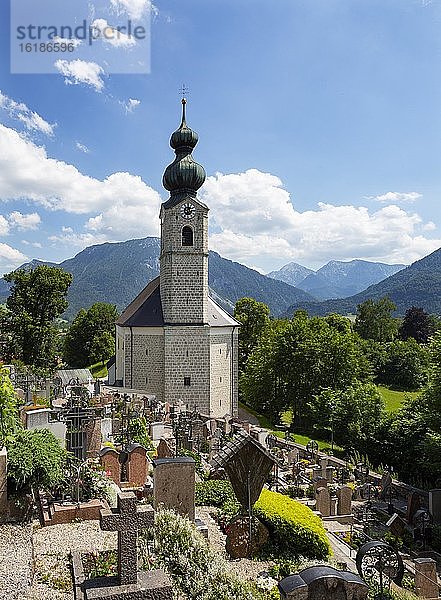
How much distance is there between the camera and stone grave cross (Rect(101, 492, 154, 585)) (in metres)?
5.94

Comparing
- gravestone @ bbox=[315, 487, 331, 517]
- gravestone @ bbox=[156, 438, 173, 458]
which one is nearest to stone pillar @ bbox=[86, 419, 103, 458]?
gravestone @ bbox=[156, 438, 173, 458]

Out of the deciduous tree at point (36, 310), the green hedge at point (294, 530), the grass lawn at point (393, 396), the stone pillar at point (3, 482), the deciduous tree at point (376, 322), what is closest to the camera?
the green hedge at point (294, 530)

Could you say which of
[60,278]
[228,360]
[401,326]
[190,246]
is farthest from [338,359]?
[401,326]

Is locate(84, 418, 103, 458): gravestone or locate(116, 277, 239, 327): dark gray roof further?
locate(116, 277, 239, 327): dark gray roof

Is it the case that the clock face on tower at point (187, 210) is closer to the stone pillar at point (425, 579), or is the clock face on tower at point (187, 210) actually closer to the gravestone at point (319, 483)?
the gravestone at point (319, 483)

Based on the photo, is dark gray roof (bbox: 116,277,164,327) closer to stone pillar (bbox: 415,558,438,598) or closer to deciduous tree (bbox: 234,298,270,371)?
deciduous tree (bbox: 234,298,270,371)

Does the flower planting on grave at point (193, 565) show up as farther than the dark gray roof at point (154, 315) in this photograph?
No

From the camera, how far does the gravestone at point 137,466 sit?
12.2 metres

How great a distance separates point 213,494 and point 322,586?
6151 millimetres

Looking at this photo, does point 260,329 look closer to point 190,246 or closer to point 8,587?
point 190,246

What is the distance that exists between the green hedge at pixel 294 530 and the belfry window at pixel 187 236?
19.4 meters

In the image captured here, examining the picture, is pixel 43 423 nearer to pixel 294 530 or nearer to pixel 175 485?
pixel 175 485

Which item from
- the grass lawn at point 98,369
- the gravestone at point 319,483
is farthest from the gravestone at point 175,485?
the grass lawn at point 98,369

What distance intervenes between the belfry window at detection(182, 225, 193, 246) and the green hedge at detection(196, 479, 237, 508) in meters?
17.3
